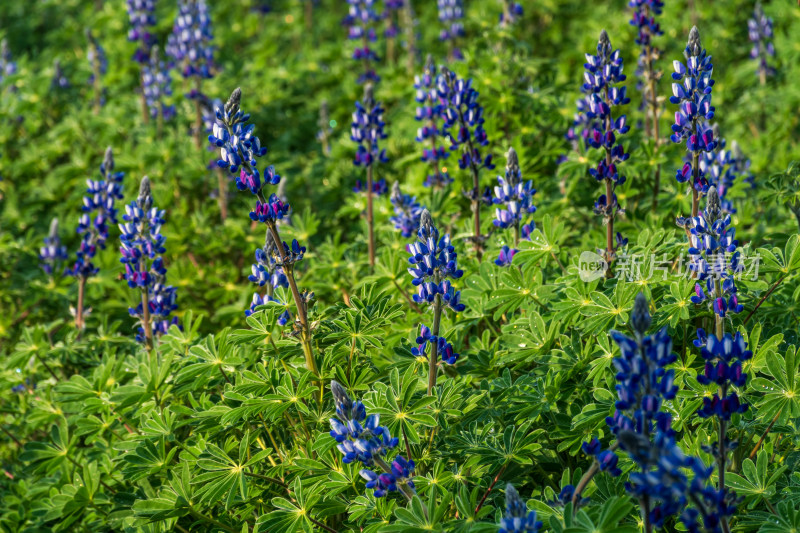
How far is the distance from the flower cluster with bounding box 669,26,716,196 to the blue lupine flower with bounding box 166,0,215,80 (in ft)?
15.4

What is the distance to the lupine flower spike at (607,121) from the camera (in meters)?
3.74

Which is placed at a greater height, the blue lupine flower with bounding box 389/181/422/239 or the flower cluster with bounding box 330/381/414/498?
the blue lupine flower with bounding box 389/181/422/239

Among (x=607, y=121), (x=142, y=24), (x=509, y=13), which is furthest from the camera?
(x=142, y=24)

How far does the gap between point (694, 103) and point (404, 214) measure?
6.17 ft

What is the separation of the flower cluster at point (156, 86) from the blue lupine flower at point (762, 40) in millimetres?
5559

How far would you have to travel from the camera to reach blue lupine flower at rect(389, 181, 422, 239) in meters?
4.66

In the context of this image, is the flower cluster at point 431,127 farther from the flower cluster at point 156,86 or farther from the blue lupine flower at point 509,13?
the flower cluster at point 156,86

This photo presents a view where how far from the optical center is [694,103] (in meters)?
3.53

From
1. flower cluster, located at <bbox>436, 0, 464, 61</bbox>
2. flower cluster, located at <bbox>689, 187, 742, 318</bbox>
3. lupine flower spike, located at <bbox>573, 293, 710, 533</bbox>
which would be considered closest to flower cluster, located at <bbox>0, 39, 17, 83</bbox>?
flower cluster, located at <bbox>436, 0, 464, 61</bbox>

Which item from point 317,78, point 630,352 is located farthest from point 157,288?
point 317,78

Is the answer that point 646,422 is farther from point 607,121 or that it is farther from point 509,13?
point 509,13

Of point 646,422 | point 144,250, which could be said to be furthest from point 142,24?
point 646,422

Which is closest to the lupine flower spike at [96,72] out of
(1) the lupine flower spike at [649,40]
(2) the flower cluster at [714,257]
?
(1) the lupine flower spike at [649,40]

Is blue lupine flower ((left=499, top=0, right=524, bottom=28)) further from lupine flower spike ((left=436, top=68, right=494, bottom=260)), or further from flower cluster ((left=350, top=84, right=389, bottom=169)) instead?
lupine flower spike ((left=436, top=68, right=494, bottom=260))
